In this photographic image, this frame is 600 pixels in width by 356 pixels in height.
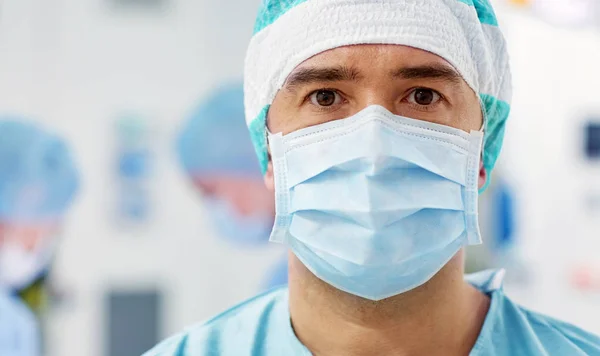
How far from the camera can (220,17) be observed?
8.41 ft

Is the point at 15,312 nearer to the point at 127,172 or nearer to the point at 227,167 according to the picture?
the point at 127,172

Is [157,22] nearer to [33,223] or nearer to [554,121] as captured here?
[33,223]

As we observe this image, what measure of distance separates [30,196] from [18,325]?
442 millimetres

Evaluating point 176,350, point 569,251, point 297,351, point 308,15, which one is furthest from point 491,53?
point 569,251

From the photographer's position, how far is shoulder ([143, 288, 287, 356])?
124 cm

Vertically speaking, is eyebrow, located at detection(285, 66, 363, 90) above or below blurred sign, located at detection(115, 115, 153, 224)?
above

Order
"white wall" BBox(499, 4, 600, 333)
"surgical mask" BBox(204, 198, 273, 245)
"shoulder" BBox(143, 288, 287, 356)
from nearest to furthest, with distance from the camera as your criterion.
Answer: "shoulder" BBox(143, 288, 287, 356)
"surgical mask" BBox(204, 198, 273, 245)
"white wall" BBox(499, 4, 600, 333)

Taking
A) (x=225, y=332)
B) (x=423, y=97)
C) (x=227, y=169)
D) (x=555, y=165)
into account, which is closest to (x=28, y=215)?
(x=227, y=169)

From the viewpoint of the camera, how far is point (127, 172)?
99.2 inches

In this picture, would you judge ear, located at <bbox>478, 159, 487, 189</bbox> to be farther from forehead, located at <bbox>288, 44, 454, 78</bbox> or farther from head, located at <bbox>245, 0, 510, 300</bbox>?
forehead, located at <bbox>288, 44, 454, 78</bbox>

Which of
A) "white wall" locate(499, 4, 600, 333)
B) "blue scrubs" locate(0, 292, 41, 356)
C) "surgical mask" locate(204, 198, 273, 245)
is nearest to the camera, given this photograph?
"blue scrubs" locate(0, 292, 41, 356)

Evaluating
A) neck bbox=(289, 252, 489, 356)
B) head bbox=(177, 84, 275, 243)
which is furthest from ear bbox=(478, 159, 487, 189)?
head bbox=(177, 84, 275, 243)

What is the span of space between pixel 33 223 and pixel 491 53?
1.80 metres

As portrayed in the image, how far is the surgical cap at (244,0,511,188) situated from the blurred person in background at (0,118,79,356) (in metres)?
1.40
